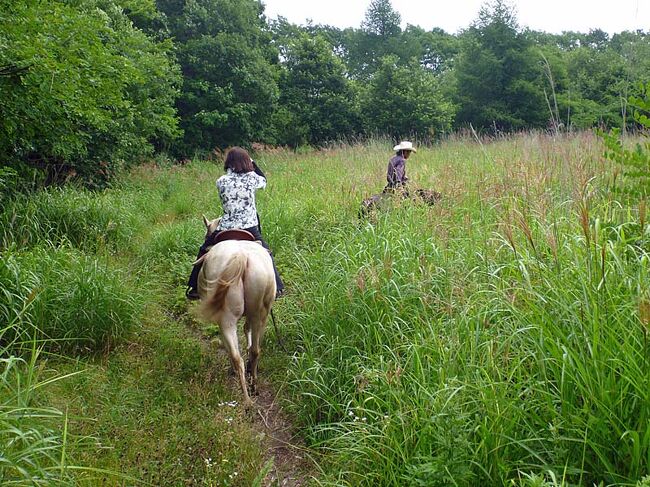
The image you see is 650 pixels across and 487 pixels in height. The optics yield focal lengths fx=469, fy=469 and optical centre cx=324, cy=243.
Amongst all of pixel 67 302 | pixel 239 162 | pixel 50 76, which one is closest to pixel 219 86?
pixel 50 76

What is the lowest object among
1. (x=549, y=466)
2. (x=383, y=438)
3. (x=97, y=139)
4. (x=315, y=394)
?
(x=315, y=394)

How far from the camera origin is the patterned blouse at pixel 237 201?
16.2ft

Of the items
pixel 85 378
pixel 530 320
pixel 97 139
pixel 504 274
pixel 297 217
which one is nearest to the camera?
pixel 530 320

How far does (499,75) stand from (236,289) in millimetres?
28399

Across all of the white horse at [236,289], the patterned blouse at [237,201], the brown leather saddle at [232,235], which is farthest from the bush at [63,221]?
the white horse at [236,289]

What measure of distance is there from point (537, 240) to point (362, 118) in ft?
76.7

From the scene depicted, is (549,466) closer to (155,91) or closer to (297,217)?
(297,217)

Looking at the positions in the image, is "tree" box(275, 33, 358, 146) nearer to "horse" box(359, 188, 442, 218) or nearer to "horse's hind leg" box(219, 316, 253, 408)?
"horse" box(359, 188, 442, 218)

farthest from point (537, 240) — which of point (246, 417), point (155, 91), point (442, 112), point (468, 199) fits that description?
point (442, 112)

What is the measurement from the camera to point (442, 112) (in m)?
24.1

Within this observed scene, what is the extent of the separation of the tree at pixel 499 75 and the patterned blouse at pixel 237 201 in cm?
2483

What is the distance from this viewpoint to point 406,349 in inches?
118

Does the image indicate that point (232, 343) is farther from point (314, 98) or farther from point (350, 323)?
point (314, 98)

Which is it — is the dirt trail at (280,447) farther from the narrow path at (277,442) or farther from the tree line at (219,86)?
the tree line at (219,86)
